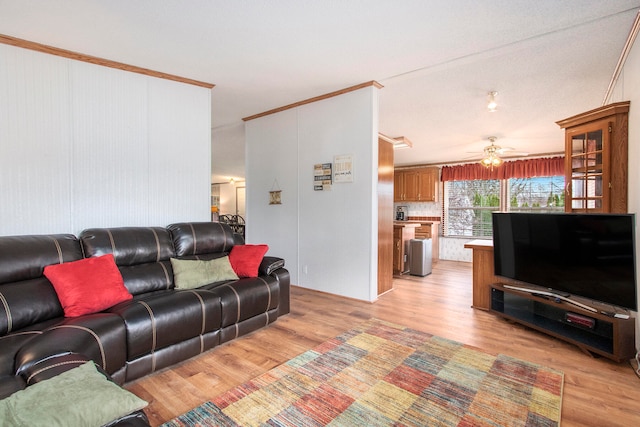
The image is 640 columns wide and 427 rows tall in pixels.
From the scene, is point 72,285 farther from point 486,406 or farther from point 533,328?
point 533,328

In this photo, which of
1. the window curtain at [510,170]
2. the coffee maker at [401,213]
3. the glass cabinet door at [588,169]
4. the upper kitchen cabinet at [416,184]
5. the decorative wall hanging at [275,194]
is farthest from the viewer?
the coffee maker at [401,213]

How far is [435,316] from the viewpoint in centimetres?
329

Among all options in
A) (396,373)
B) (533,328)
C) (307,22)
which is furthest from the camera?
(533,328)

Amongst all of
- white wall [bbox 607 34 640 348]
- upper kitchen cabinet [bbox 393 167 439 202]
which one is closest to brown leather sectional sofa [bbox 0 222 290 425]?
white wall [bbox 607 34 640 348]

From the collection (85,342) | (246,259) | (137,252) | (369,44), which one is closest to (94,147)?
(137,252)

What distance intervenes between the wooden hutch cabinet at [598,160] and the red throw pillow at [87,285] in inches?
164

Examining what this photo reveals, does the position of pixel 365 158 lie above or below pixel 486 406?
above

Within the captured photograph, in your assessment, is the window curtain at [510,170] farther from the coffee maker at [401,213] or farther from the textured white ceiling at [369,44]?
the textured white ceiling at [369,44]

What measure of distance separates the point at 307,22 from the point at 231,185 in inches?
452

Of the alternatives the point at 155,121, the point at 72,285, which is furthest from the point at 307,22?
the point at 72,285

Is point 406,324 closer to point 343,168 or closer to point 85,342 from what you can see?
point 343,168

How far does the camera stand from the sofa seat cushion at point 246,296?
8.25 ft

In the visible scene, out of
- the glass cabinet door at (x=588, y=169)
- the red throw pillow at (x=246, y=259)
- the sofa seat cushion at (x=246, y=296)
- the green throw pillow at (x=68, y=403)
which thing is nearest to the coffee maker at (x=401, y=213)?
the glass cabinet door at (x=588, y=169)

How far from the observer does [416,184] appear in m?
8.04
